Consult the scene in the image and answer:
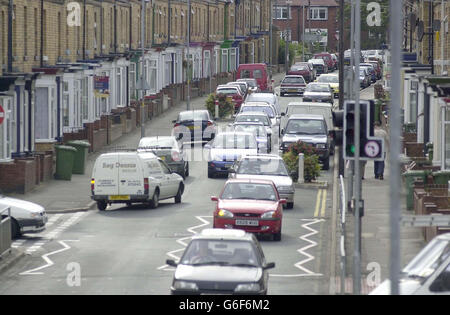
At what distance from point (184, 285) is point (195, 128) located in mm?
33138

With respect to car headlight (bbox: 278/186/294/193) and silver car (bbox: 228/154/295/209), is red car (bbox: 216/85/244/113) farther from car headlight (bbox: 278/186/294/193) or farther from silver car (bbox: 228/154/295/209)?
car headlight (bbox: 278/186/294/193)

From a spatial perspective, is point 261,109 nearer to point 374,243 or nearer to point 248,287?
point 374,243

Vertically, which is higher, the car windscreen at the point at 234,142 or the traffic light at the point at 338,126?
the traffic light at the point at 338,126

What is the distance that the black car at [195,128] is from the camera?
5116 centimetres

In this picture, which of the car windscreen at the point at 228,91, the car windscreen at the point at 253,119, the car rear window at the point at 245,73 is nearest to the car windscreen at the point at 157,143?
the car windscreen at the point at 253,119

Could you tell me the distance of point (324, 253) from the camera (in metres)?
26.2

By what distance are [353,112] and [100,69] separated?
36739 millimetres

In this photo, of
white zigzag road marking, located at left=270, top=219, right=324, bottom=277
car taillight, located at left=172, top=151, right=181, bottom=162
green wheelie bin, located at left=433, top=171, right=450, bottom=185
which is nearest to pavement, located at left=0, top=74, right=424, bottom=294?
white zigzag road marking, located at left=270, top=219, right=324, bottom=277

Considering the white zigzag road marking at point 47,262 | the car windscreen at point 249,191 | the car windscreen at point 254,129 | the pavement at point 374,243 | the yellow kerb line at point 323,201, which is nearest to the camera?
the pavement at point 374,243

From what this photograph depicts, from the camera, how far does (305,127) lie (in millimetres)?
44812

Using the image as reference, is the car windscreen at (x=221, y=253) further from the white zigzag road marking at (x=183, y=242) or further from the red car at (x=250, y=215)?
the red car at (x=250, y=215)

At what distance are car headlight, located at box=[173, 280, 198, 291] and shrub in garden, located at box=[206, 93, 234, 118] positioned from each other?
1783 inches

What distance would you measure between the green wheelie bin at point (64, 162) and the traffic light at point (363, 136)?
21044mm

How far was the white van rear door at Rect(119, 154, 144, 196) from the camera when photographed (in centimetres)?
3250
